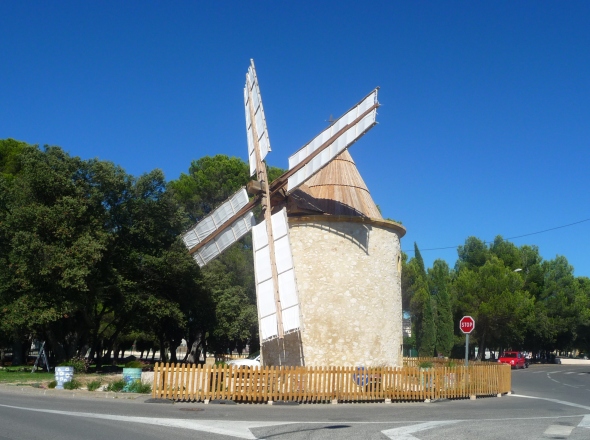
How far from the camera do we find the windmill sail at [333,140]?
60.3ft

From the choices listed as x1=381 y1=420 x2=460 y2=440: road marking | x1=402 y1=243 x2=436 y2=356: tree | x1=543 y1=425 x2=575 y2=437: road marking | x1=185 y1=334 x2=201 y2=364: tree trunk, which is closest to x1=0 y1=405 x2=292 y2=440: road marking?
x1=381 y1=420 x2=460 y2=440: road marking

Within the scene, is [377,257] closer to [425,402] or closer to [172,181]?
[425,402]

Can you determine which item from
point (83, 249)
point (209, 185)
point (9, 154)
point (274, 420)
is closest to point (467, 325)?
point (274, 420)

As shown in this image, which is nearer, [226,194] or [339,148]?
[339,148]

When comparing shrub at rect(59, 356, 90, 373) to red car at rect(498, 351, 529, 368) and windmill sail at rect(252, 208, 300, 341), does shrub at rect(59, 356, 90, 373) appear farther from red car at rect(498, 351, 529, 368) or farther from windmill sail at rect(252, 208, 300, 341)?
red car at rect(498, 351, 529, 368)

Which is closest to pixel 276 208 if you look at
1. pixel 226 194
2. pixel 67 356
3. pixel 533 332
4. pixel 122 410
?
pixel 122 410

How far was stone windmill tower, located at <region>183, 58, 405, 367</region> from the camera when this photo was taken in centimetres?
1895

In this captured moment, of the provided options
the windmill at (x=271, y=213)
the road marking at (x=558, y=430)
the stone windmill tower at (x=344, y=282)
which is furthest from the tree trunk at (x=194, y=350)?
the road marking at (x=558, y=430)

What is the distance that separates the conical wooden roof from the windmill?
143 cm

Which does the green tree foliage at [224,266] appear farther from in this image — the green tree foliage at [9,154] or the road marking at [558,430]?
the road marking at [558,430]

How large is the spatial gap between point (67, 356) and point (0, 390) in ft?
31.3

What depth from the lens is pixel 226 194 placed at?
39625 millimetres

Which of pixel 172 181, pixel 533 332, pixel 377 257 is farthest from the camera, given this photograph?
pixel 533 332

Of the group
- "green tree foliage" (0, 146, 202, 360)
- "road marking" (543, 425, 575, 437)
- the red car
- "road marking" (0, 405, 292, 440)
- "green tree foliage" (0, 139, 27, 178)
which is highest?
"green tree foliage" (0, 139, 27, 178)
